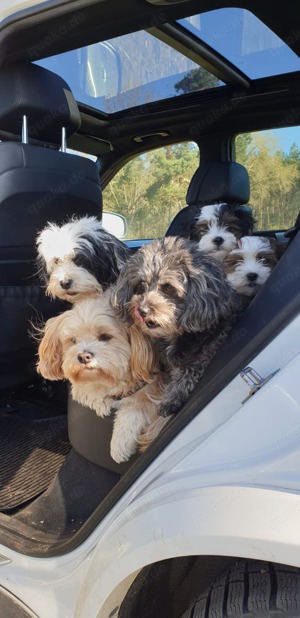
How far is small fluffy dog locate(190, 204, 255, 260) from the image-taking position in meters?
2.86

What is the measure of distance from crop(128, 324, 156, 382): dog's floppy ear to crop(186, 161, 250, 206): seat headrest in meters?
2.13

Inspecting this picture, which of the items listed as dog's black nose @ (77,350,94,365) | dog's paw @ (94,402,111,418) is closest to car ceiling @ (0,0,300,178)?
dog's black nose @ (77,350,94,365)

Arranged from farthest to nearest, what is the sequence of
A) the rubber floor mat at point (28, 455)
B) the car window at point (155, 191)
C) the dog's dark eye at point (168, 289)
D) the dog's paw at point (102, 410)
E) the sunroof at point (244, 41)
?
A: the car window at point (155, 191), the sunroof at point (244, 41), the rubber floor mat at point (28, 455), the dog's paw at point (102, 410), the dog's dark eye at point (168, 289)

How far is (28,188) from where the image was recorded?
2.64 m

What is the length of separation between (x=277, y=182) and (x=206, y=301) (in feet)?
8.51

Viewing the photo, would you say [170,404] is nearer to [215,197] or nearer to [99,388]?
[99,388]

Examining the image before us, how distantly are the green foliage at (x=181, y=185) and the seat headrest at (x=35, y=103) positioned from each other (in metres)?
1.35

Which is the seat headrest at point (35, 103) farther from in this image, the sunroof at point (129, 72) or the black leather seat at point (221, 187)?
the black leather seat at point (221, 187)

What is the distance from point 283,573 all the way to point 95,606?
557 mm

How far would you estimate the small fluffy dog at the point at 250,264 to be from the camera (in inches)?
90.4

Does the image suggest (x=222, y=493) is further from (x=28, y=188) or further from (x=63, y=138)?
(x=63, y=138)

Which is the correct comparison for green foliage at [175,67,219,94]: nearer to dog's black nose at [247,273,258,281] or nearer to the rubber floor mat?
dog's black nose at [247,273,258,281]

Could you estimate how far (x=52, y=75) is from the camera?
2764 mm

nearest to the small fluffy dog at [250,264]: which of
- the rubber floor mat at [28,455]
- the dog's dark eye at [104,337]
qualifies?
the dog's dark eye at [104,337]
